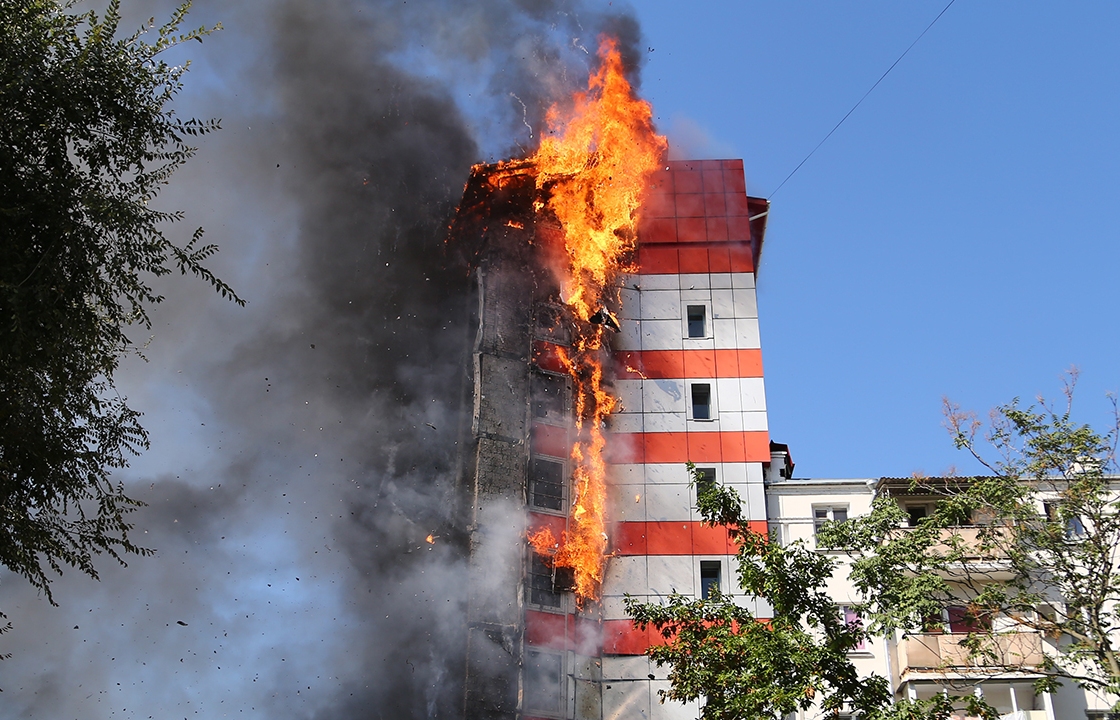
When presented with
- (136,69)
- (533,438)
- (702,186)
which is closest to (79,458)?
(136,69)

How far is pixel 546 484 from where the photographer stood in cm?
3753

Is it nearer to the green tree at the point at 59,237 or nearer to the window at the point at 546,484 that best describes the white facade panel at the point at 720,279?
the window at the point at 546,484

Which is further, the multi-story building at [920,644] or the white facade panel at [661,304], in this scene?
the white facade panel at [661,304]

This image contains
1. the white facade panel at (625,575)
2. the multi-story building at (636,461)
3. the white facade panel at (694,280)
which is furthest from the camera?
the white facade panel at (694,280)

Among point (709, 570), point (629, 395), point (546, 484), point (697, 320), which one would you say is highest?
point (697, 320)

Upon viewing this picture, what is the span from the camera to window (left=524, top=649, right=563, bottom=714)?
3359cm

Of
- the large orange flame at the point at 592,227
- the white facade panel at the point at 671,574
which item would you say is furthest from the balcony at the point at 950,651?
the large orange flame at the point at 592,227

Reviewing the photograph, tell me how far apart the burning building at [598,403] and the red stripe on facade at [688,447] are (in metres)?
0.06

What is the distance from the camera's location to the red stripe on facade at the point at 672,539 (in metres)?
36.2

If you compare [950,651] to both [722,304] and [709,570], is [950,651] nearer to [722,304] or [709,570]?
[709,570]

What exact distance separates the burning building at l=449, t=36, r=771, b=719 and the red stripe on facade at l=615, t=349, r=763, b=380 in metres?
0.05

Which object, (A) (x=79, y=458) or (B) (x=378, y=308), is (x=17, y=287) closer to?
(A) (x=79, y=458)

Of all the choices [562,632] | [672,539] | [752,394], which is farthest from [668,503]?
[562,632]

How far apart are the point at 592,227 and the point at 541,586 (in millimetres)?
15095
